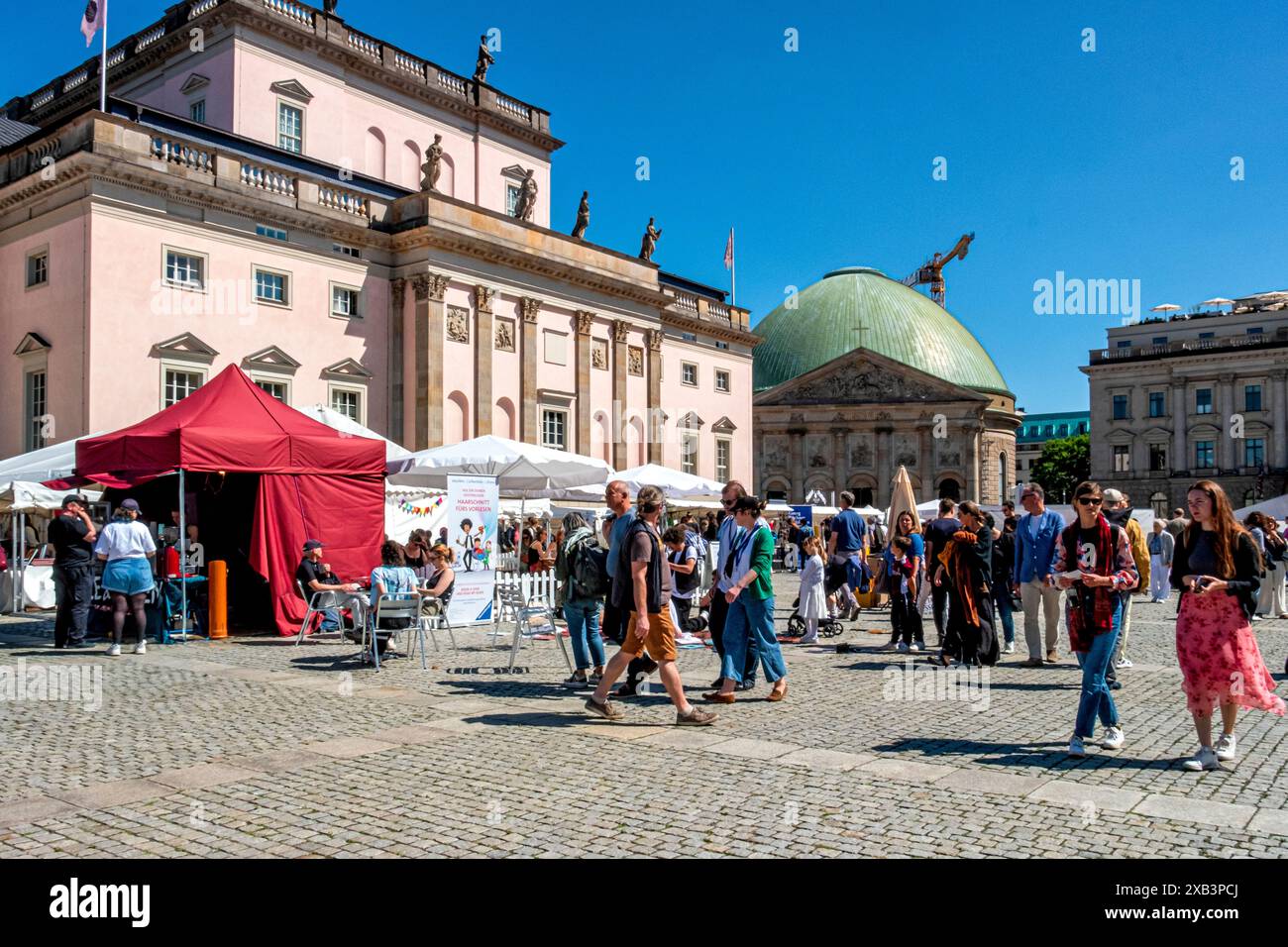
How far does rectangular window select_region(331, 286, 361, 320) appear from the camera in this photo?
3109cm

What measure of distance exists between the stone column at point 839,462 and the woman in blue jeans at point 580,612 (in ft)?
247

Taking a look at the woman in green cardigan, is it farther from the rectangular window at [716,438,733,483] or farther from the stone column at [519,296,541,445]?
the rectangular window at [716,438,733,483]

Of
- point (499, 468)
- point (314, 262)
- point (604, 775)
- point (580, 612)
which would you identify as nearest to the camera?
point (604, 775)

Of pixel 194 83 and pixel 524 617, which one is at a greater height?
pixel 194 83

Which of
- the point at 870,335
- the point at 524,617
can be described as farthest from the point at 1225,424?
the point at 524,617

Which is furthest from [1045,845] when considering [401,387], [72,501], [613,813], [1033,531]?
[401,387]

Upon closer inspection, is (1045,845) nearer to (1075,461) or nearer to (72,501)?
(72,501)

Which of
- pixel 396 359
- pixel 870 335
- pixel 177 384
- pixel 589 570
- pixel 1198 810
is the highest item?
pixel 870 335

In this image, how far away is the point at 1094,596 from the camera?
736cm

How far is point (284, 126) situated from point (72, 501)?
2274 cm

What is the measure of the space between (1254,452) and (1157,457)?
6980 mm

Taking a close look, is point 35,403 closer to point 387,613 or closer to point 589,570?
point 387,613

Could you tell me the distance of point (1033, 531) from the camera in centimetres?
1228

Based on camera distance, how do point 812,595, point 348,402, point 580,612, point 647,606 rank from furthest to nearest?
point 348,402, point 812,595, point 580,612, point 647,606
